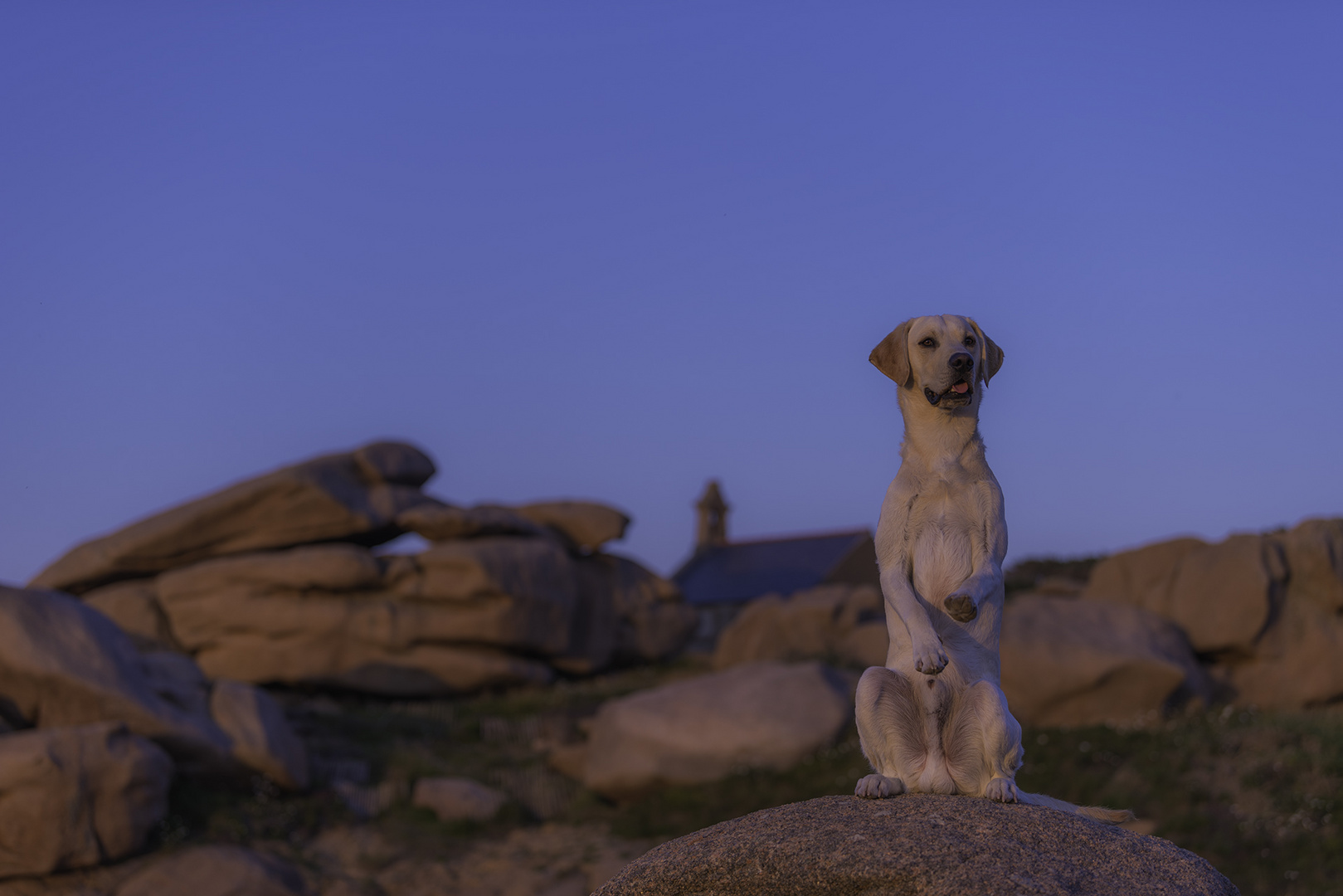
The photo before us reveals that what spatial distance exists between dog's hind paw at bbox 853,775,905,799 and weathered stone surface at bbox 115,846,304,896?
10608 mm

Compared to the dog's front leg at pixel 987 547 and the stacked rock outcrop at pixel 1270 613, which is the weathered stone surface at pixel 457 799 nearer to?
the stacked rock outcrop at pixel 1270 613

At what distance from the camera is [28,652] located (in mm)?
14297

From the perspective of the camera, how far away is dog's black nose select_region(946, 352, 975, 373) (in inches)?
225

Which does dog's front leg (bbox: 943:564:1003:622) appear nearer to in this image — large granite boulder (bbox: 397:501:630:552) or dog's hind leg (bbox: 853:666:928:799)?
dog's hind leg (bbox: 853:666:928:799)

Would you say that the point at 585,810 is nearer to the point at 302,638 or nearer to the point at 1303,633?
the point at 302,638

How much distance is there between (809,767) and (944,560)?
1151 cm

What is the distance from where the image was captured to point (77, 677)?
14.5 m

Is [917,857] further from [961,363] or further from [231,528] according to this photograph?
[231,528]

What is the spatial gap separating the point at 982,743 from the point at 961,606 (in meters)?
0.63

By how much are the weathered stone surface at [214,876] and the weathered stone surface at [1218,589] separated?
13499mm

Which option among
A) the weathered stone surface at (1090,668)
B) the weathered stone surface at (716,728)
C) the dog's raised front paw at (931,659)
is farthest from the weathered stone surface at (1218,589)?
the dog's raised front paw at (931,659)

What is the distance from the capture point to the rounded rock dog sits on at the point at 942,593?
5500 mm

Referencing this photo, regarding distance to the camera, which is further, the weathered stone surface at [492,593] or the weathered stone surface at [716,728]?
the weathered stone surface at [492,593]

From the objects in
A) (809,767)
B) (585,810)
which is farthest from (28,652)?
(809,767)
